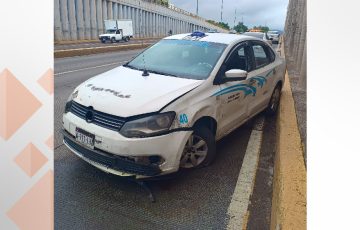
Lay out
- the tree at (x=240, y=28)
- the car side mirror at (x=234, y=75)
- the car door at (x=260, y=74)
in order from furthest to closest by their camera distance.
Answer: the tree at (x=240, y=28)
the car door at (x=260, y=74)
the car side mirror at (x=234, y=75)

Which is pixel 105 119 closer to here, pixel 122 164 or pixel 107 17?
pixel 122 164

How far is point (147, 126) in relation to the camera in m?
2.95

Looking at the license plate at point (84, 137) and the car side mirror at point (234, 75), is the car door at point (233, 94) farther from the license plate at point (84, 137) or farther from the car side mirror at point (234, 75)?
the license plate at point (84, 137)

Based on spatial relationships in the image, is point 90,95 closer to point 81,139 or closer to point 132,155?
point 81,139

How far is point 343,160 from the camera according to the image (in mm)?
1597

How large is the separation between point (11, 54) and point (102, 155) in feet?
5.19

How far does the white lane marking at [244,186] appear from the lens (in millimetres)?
2805

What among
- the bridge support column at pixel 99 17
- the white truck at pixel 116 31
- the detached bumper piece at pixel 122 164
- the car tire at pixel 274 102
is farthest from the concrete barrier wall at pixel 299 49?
the bridge support column at pixel 99 17

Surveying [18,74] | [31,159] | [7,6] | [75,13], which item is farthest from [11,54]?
[75,13]

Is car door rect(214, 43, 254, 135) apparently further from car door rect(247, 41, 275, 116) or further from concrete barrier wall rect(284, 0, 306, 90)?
concrete barrier wall rect(284, 0, 306, 90)

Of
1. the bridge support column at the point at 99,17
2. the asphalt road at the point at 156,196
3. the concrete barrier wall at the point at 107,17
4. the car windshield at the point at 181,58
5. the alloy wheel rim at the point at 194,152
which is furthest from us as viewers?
the bridge support column at the point at 99,17

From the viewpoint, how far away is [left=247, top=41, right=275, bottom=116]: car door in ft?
15.4

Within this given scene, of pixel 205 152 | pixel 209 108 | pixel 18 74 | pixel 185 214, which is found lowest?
pixel 185 214

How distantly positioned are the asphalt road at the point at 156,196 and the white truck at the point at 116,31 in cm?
3283
